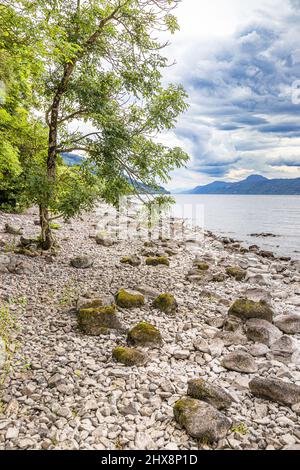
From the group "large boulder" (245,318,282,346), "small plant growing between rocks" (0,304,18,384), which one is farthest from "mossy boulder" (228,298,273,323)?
"small plant growing between rocks" (0,304,18,384)

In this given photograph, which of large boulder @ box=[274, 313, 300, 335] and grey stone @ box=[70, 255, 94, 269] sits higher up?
grey stone @ box=[70, 255, 94, 269]

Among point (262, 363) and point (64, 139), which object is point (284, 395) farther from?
point (64, 139)

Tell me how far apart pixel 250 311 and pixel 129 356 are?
13.9ft

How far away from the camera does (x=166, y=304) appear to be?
921 cm

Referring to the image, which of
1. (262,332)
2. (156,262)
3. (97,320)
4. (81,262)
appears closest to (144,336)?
(97,320)

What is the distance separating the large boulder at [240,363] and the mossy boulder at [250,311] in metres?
2.19

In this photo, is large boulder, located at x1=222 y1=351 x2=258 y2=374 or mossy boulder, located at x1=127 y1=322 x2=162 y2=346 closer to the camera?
large boulder, located at x1=222 y1=351 x2=258 y2=374

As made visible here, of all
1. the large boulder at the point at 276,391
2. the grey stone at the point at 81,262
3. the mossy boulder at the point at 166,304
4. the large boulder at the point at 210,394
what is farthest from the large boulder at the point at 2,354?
the grey stone at the point at 81,262

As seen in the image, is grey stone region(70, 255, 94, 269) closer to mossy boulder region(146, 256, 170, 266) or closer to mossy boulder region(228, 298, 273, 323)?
mossy boulder region(146, 256, 170, 266)

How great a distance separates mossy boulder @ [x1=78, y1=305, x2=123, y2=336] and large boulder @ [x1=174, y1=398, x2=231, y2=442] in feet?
10.3

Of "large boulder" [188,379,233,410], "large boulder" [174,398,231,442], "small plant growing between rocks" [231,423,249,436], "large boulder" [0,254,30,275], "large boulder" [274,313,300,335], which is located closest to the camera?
"large boulder" [174,398,231,442]

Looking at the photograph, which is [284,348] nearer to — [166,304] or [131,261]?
[166,304]

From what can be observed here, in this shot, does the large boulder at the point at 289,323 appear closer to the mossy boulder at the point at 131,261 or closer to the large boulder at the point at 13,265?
the mossy boulder at the point at 131,261

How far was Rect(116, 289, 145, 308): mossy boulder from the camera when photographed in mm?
9219
